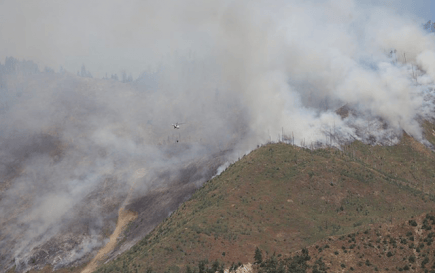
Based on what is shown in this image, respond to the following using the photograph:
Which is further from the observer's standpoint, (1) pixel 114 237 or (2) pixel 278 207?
(1) pixel 114 237

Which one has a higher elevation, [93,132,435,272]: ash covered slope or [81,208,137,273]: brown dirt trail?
[81,208,137,273]: brown dirt trail

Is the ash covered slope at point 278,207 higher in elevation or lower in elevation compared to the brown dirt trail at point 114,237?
lower

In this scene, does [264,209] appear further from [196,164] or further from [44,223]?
[44,223]

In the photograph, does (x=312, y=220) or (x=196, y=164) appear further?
(x=196, y=164)

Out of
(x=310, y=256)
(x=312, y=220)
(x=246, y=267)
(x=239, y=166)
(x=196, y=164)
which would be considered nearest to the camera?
(x=310, y=256)

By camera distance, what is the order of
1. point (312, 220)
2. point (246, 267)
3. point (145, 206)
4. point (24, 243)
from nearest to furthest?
1. point (246, 267)
2. point (312, 220)
3. point (24, 243)
4. point (145, 206)

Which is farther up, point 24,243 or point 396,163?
point 24,243

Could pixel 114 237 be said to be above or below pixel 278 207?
above

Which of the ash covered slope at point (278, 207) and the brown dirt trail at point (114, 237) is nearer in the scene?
the ash covered slope at point (278, 207)

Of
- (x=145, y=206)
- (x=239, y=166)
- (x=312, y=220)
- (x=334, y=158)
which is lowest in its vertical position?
(x=312, y=220)

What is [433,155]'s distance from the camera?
552 feet

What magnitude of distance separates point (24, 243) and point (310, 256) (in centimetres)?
13746

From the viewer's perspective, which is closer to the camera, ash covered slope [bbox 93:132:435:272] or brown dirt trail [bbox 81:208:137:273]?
ash covered slope [bbox 93:132:435:272]

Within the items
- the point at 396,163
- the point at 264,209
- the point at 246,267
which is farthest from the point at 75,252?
the point at 396,163
